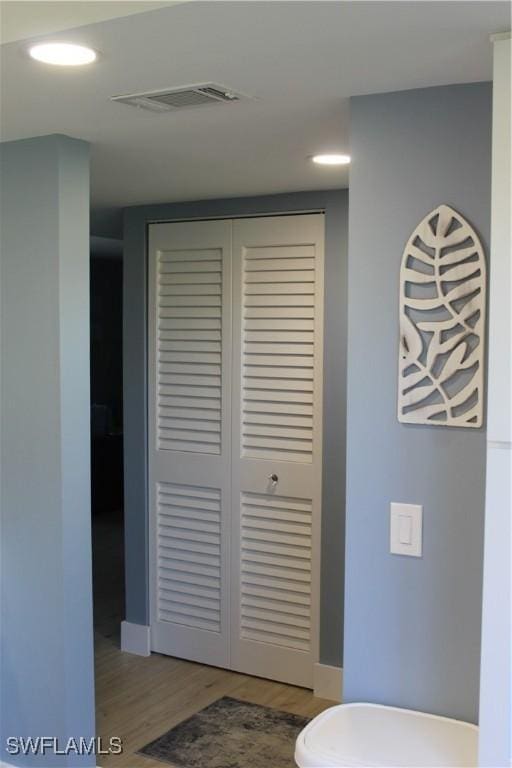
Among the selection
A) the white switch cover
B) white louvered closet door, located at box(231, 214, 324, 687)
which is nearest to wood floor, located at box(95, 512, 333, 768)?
white louvered closet door, located at box(231, 214, 324, 687)

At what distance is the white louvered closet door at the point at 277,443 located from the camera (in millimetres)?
3848

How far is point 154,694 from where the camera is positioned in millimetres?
3908

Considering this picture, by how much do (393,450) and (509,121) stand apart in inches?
34.3

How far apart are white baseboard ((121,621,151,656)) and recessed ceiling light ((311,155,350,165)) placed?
259cm

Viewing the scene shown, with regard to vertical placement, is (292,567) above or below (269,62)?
below

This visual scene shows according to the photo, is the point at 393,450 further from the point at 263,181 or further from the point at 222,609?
the point at 222,609

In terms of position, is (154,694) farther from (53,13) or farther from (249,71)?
(53,13)

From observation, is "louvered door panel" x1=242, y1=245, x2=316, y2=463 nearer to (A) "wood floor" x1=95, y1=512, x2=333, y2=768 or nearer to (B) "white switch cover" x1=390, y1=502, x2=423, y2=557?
(A) "wood floor" x1=95, y1=512, x2=333, y2=768

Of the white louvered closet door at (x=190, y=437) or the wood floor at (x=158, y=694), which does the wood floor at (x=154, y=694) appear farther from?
the white louvered closet door at (x=190, y=437)

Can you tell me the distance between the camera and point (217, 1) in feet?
5.16

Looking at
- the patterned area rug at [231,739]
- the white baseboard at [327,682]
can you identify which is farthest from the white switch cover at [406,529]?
the white baseboard at [327,682]

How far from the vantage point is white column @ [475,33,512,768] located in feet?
5.78

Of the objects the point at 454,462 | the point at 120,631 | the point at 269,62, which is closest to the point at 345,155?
the point at 269,62

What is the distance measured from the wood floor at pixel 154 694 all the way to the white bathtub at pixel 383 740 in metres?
1.38
